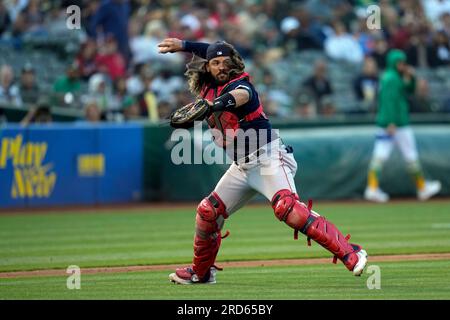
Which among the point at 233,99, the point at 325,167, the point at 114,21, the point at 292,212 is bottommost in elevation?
the point at 325,167

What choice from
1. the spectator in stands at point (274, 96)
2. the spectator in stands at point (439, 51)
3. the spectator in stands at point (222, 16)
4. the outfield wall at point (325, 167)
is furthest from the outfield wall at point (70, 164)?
the spectator in stands at point (439, 51)

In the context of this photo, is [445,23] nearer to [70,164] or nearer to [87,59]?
[87,59]

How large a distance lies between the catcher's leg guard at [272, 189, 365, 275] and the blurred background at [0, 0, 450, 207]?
9.21 m

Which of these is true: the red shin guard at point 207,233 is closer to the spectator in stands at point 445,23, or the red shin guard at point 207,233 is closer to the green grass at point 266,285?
the green grass at point 266,285

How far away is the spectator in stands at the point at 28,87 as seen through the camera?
59.3 ft

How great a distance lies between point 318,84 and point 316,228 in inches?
527

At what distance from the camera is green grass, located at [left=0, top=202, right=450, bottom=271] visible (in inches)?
420

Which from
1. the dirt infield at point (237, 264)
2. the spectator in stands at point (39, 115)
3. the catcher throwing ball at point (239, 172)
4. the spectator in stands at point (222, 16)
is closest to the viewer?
the catcher throwing ball at point (239, 172)

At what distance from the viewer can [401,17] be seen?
25.0m

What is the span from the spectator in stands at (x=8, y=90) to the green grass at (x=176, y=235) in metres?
3.16

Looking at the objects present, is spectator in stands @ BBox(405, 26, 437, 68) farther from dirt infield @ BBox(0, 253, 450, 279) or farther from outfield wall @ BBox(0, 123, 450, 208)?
dirt infield @ BBox(0, 253, 450, 279)

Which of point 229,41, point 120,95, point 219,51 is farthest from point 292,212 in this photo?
point 229,41

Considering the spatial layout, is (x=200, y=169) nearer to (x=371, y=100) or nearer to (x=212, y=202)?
(x=371, y=100)

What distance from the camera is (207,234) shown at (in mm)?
8398
